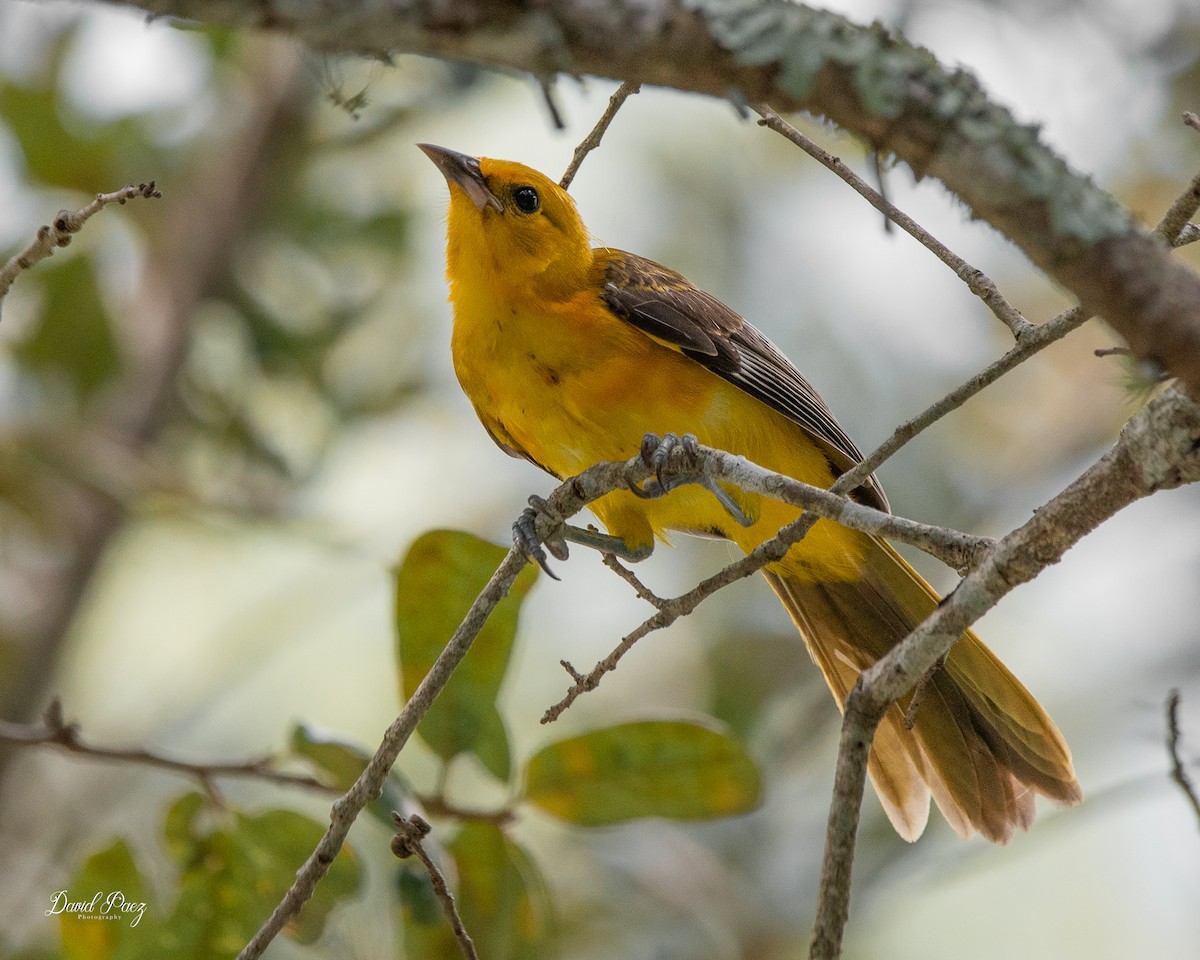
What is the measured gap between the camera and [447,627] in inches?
131

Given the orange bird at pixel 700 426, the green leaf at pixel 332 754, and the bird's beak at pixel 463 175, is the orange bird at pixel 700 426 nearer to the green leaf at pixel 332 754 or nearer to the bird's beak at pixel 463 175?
the bird's beak at pixel 463 175

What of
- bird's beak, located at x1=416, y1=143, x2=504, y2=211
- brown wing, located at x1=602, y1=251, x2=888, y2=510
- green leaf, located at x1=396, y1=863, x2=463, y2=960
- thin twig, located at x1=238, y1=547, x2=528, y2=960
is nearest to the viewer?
thin twig, located at x1=238, y1=547, x2=528, y2=960

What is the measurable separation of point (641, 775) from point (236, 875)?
1.11 m

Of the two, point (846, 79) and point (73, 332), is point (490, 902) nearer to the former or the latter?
point (846, 79)

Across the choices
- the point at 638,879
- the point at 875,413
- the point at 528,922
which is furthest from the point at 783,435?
the point at 875,413

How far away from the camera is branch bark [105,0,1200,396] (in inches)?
58.2

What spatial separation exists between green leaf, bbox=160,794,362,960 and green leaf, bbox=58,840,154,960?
0.39 feet

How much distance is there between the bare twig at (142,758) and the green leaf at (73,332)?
3.42 m

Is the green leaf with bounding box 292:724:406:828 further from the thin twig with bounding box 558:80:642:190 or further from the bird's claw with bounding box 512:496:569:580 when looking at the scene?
the thin twig with bounding box 558:80:642:190

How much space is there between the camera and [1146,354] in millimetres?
1515

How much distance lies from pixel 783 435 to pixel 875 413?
3.28 m

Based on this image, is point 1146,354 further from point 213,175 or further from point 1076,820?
point 213,175

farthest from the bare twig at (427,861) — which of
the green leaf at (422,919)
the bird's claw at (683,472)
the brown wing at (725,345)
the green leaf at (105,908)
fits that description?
the brown wing at (725,345)
